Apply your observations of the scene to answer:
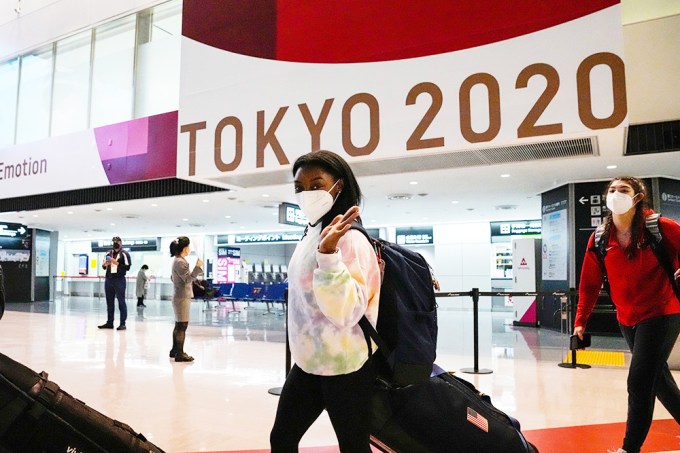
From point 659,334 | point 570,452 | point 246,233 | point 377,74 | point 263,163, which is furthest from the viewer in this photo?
point 246,233

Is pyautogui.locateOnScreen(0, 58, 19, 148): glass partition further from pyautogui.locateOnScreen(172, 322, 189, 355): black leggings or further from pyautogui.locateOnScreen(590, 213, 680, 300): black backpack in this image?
pyautogui.locateOnScreen(590, 213, 680, 300): black backpack

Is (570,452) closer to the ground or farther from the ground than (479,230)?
closer to the ground

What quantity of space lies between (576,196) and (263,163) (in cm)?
576

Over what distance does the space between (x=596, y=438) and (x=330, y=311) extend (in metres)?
2.57

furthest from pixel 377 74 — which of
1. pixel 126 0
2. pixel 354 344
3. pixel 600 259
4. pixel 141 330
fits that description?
pixel 126 0

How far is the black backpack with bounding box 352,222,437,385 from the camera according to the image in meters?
1.32

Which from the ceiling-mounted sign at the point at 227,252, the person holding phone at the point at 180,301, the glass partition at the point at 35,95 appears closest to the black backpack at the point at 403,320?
the person holding phone at the point at 180,301

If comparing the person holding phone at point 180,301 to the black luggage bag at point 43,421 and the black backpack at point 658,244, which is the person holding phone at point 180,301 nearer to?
the black luggage bag at point 43,421

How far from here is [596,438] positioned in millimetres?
3004

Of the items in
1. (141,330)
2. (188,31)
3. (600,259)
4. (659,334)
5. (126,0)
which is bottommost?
(141,330)

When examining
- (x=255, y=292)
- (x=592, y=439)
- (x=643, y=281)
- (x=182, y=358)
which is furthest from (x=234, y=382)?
(x=255, y=292)

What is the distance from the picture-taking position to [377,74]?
616 cm

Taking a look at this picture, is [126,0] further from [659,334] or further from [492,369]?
[659,334]

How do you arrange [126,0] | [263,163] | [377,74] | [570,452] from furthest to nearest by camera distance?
[126,0] → [263,163] → [377,74] → [570,452]
